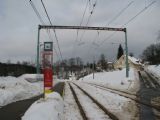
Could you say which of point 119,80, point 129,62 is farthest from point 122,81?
point 129,62

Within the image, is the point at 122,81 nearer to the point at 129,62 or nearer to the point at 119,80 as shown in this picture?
the point at 119,80

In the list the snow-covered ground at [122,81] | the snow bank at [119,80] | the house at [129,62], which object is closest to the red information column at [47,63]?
the snow-covered ground at [122,81]

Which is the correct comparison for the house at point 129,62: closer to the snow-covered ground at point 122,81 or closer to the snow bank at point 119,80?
the snow bank at point 119,80

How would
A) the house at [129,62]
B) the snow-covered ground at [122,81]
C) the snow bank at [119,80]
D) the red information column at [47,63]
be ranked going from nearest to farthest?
1. the red information column at [47,63]
2. the snow-covered ground at [122,81]
3. the snow bank at [119,80]
4. the house at [129,62]

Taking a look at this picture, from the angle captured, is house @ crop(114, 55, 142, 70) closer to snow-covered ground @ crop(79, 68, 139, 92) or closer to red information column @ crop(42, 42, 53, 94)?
snow-covered ground @ crop(79, 68, 139, 92)

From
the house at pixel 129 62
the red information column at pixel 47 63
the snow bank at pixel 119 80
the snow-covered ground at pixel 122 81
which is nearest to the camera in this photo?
the red information column at pixel 47 63

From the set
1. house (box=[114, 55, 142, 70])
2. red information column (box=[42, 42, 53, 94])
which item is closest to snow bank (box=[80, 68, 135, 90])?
red information column (box=[42, 42, 53, 94])

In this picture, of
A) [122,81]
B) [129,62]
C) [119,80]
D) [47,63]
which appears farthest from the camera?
[129,62]

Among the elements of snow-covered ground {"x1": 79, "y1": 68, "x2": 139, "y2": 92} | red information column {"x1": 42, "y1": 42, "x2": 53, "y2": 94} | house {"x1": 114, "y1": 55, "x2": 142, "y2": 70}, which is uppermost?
house {"x1": 114, "y1": 55, "x2": 142, "y2": 70}

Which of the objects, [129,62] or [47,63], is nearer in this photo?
[47,63]

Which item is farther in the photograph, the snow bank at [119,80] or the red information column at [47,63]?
the snow bank at [119,80]

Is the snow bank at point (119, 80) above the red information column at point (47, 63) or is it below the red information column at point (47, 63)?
below

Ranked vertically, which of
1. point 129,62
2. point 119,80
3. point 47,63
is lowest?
point 119,80

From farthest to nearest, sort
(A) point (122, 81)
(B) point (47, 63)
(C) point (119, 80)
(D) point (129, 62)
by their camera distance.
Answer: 1. (D) point (129, 62)
2. (C) point (119, 80)
3. (A) point (122, 81)
4. (B) point (47, 63)
